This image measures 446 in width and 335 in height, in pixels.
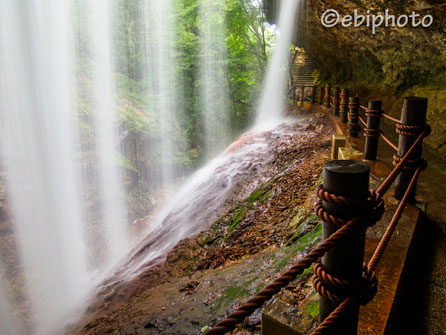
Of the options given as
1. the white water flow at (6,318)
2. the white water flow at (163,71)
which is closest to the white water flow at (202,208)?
the white water flow at (6,318)

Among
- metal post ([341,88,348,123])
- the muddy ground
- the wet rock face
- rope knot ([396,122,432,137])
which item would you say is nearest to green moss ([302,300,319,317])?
the muddy ground

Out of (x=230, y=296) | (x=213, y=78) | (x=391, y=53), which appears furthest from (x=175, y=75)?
(x=230, y=296)

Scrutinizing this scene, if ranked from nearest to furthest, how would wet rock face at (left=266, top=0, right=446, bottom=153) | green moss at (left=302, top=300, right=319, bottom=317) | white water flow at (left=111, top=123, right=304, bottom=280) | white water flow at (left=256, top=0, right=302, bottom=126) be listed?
green moss at (left=302, top=300, right=319, bottom=317)
wet rock face at (left=266, top=0, right=446, bottom=153)
white water flow at (left=111, top=123, right=304, bottom=280)
white water flow at (left=256, top=0, right=302, bottom=126)

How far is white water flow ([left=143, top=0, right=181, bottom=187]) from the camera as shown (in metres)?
21.3

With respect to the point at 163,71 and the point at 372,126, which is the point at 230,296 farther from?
the point at 163,71

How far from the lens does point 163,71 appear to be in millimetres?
23453

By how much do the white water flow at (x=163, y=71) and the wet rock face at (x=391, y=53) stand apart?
37.7ft

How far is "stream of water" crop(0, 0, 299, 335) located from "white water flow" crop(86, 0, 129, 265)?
0.21ft

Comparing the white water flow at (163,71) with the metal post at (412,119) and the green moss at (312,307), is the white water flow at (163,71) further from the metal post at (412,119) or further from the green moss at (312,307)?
the green moss at (312,307)

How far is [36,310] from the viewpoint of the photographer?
10305 millimetres

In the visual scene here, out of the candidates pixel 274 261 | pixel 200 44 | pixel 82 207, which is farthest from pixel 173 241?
pixel 200 44

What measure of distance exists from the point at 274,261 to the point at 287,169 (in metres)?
3.62

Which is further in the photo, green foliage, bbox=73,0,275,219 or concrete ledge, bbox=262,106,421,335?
green foliage, bbox=73,0,275,219

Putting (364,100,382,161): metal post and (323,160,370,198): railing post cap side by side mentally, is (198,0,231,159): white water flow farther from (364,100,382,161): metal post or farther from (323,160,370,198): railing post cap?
(323,160,370,198): railing post cap
